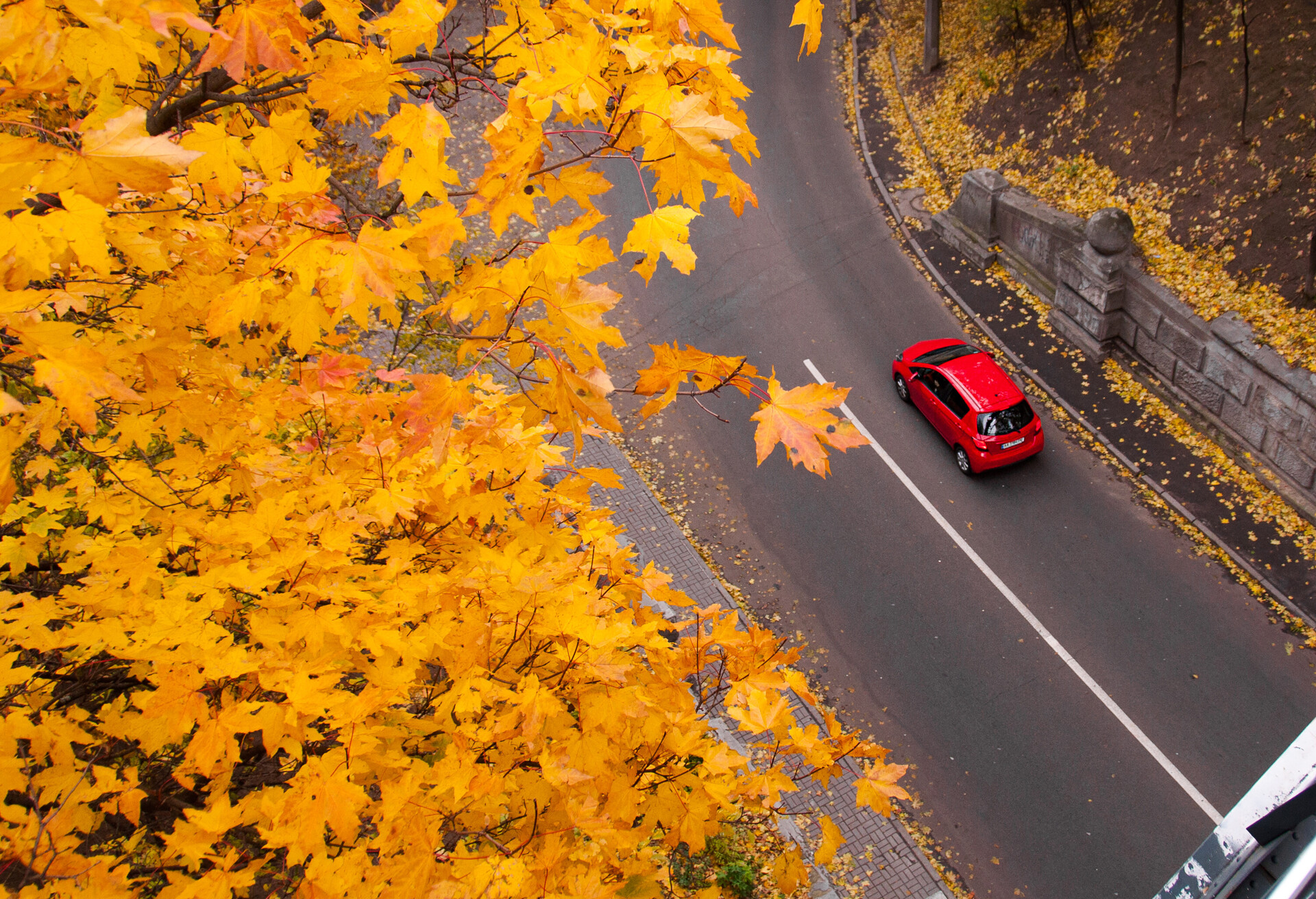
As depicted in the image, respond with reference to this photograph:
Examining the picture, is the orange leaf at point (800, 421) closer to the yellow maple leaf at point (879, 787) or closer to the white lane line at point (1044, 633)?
the yellow maple leaf at point (879, 787)

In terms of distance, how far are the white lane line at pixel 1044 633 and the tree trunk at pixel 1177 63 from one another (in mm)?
7633

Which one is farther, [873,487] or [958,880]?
[873,487]

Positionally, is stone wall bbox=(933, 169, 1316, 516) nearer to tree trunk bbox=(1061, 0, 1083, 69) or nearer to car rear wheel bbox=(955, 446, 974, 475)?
car rear wheel bbox=(955, 446, 974, 475)

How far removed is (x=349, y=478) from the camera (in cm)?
426

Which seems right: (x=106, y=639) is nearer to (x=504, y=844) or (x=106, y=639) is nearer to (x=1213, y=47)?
(x=504, y=844)

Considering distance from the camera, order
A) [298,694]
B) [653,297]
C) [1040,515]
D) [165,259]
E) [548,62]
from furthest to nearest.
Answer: [653,297] < [1040,515] < [548,62] < [165,259] < [298,694]

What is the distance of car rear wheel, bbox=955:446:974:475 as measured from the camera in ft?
38.9

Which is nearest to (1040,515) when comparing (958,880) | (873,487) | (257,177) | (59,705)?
(873,487)

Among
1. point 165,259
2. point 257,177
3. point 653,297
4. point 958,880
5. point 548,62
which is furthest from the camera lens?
point 653,297

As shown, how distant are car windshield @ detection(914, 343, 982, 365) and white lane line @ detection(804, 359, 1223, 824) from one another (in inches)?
58.0

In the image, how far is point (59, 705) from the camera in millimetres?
4695

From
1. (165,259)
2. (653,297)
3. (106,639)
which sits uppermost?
(653,297)

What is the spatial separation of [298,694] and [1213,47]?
17118 millimetres

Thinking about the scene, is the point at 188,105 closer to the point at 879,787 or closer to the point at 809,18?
the point at 809,18
